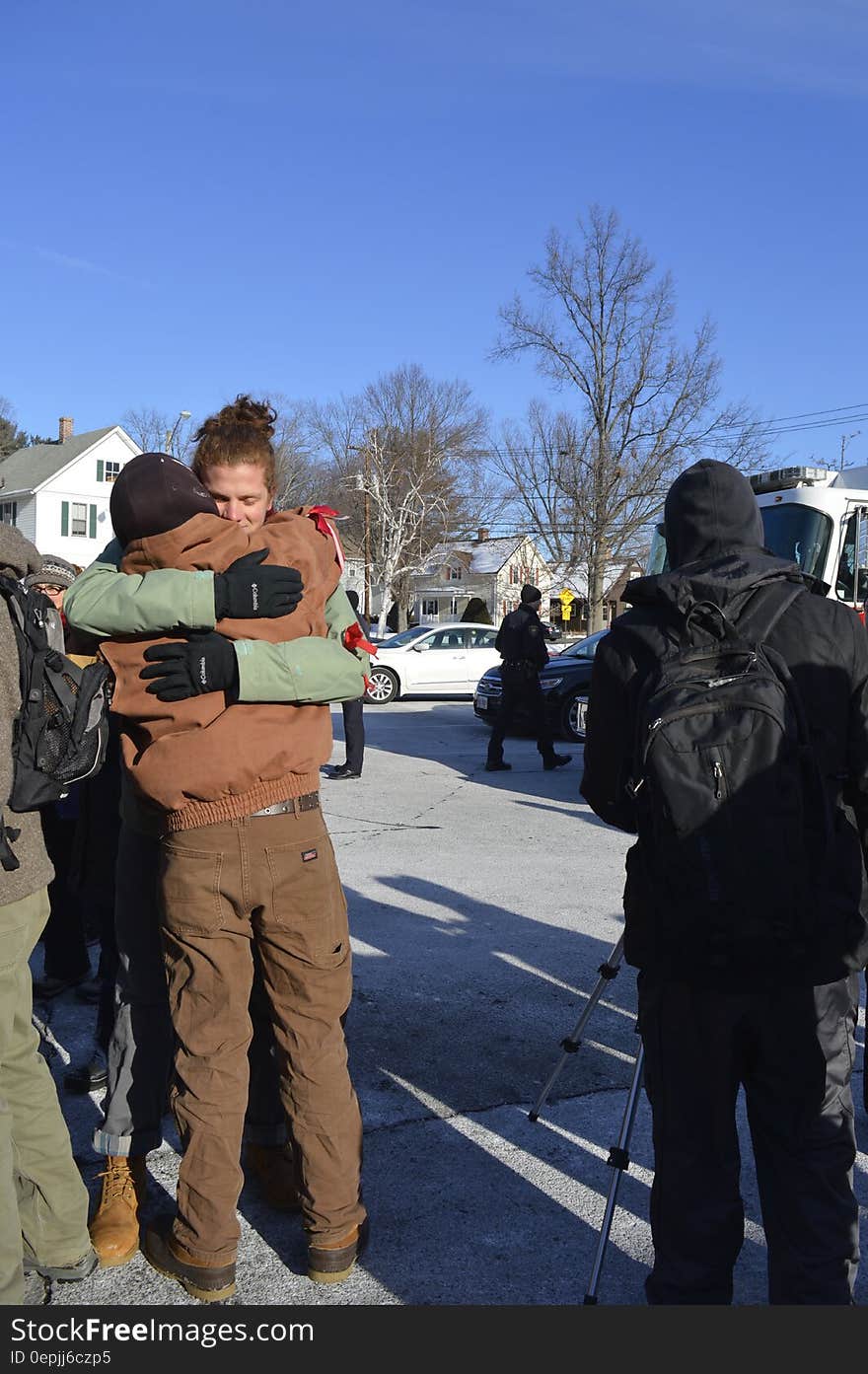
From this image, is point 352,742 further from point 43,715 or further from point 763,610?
point 763,610

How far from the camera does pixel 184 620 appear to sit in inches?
95.3

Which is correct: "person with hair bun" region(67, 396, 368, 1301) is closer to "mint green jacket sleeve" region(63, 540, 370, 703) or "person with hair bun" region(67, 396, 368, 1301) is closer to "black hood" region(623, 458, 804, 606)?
"mint green jacket sleeve" region(63, 540, 370, 703)

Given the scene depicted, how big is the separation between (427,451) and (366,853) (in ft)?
141

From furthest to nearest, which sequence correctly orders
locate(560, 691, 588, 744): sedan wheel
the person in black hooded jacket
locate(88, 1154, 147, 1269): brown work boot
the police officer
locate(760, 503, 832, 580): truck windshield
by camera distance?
1. locate(560, 691, 588, 744): sedan wheel
2. the police officer
3. locate(760, 503, 832, 580): truck windshield
4. locate(88, 1154, 147, 1269): brown work boot
5. the person in black hooded jacket

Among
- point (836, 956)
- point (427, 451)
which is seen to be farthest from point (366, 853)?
point (427, 451)

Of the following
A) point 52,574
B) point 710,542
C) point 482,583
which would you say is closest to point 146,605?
point 52,574

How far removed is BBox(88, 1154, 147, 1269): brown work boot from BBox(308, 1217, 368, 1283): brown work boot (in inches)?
19.4

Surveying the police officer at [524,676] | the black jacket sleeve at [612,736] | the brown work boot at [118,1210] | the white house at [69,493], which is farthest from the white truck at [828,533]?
the white house at [69,493]

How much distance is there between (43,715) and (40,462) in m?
52.4

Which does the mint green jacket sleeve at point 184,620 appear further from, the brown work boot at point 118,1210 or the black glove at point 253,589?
the brown work boot at point 118,1210

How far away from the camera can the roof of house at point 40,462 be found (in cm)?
Answer: 4853

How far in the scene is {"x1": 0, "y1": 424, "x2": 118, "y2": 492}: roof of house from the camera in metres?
48.5

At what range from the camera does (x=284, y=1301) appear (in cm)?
260

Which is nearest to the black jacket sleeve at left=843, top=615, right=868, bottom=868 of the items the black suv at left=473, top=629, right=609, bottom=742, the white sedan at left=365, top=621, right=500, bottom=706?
the black suv at left=473, top=629, right=609, bottom=742
